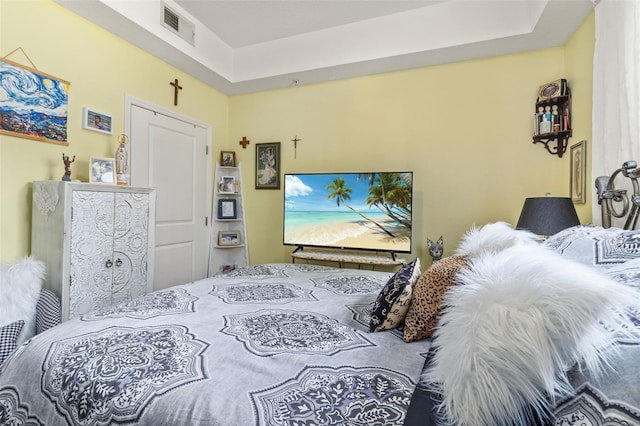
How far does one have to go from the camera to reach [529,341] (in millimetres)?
559

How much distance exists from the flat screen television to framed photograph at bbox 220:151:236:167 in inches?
34.7

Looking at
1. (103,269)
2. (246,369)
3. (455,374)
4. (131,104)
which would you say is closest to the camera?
(455,374)

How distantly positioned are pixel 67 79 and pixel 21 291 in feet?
4.93

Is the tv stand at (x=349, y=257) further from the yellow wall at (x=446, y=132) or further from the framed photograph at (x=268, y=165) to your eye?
the framed photograph at (x=268, y=165)

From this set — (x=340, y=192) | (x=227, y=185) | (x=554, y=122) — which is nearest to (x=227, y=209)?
(x=227, y=185)

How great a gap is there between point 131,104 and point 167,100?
40 centimetres

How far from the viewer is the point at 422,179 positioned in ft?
9.87

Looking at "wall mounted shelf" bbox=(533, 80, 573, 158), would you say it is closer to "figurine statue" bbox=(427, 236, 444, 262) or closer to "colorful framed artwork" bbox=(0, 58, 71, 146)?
"figurine statue" bbox=(427, 236, 444, 262)

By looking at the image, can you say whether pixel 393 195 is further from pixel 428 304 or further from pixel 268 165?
pixel 428 304

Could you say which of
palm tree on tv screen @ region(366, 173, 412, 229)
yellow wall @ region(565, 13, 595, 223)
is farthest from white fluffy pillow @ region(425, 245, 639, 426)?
palm tree on tv screen @ region(366, 173, 412, 229)

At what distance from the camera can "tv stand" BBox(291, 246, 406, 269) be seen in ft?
9.26

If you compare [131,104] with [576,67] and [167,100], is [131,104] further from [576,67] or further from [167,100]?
[576,67]

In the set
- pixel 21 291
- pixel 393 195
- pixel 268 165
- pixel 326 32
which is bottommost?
pixel 21 291

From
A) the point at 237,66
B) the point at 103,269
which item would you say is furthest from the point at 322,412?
the point at 237,66
